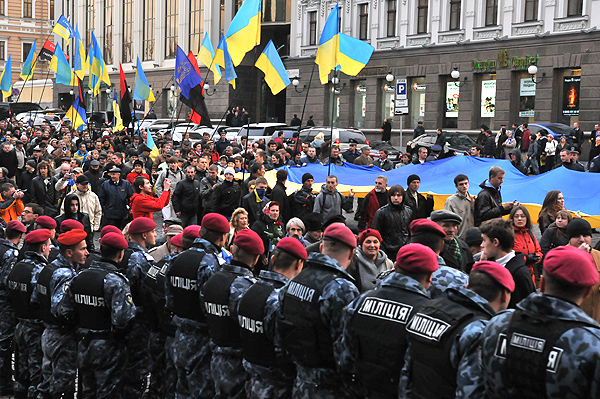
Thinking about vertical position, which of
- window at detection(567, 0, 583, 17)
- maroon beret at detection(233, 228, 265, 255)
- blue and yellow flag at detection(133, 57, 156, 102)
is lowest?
maroon beret at detection(233, 228, 265, 255)

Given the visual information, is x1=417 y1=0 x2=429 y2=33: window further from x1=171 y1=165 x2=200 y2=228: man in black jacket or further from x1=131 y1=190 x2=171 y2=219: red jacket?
x1=131 y1=190 x2=171 y2=219: red jacket

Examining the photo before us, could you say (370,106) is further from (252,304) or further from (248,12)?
(252,304)

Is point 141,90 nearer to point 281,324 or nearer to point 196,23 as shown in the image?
point 281,324

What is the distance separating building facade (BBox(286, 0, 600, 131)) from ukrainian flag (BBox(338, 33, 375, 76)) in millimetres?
14570

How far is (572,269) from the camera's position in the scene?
11.9ft

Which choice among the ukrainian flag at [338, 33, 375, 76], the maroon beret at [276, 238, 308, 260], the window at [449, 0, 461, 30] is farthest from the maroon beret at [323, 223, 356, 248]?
the window at [449, 0, 461, 30]

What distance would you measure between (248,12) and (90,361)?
10.1 metres

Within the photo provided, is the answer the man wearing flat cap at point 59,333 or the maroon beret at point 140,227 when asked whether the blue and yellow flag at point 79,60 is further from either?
the man wearing flat cap at point 59,333

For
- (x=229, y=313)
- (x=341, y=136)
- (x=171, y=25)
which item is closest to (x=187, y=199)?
(x=229, y=313)

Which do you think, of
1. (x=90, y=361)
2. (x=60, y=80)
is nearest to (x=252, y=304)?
(x=90, y=361)

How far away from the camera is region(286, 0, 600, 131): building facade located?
30.3m

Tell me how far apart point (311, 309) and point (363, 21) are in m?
36.1

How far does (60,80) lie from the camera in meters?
25.2

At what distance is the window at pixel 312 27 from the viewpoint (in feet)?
136
